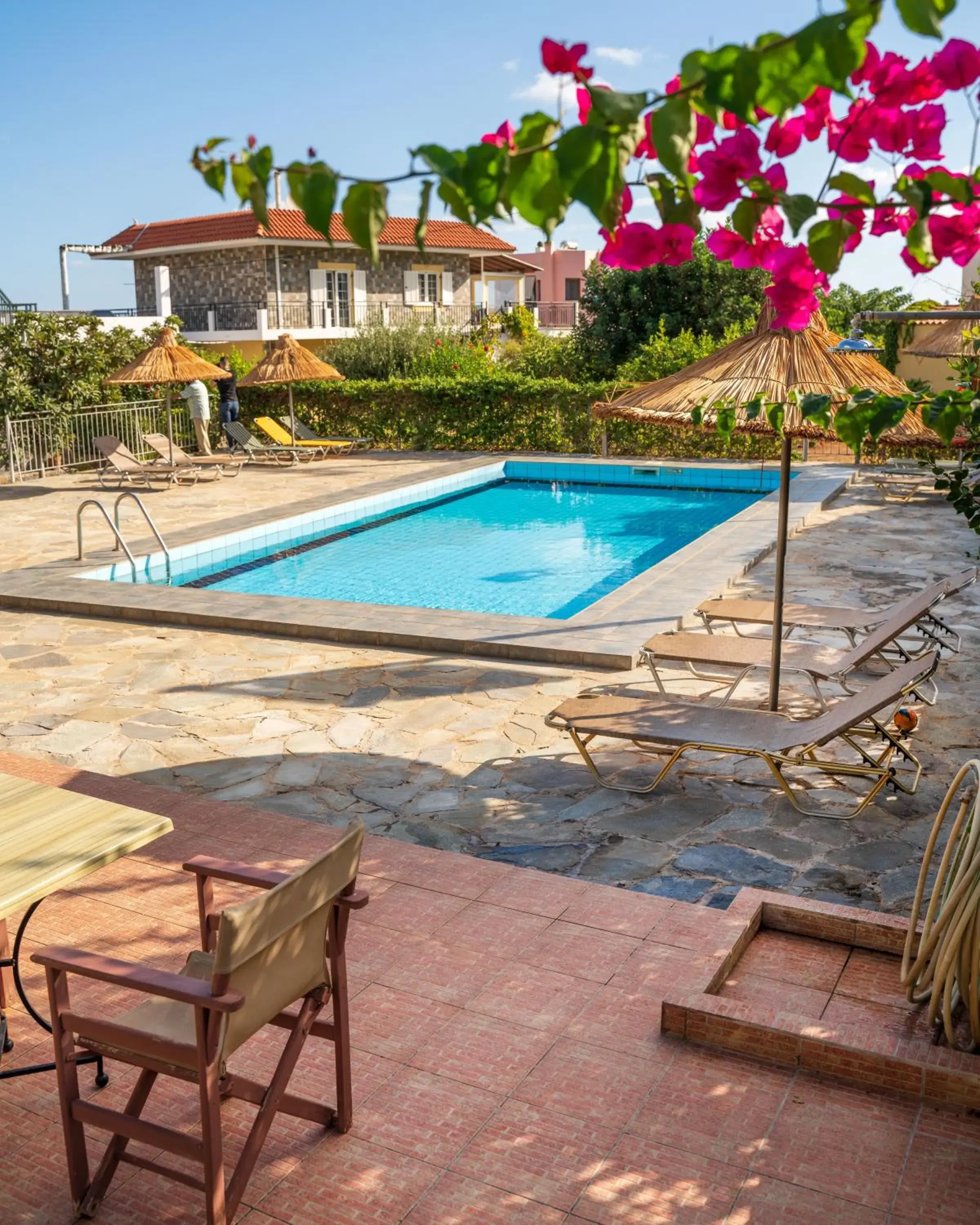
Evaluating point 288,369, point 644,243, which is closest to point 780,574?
point 644,243

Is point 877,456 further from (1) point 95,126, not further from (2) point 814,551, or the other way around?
(1) point 95,126

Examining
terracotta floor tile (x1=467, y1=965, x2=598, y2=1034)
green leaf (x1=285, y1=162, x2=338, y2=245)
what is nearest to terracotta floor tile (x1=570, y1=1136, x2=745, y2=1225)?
terracotta floor tile (x1=467, y1=965, x2=598, y2=1034)

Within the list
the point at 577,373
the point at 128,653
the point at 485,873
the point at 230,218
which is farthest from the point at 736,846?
the point at 230,218

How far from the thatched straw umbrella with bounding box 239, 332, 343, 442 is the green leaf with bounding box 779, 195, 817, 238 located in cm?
2027

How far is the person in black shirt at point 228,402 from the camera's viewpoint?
2325 cm

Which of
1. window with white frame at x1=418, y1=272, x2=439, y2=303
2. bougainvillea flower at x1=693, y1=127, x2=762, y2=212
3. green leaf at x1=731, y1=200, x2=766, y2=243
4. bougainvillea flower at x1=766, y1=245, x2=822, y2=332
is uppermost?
window with white frame at x1=418, y1=272, x2=439, y2=303

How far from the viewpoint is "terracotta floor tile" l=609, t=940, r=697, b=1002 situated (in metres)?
4.40

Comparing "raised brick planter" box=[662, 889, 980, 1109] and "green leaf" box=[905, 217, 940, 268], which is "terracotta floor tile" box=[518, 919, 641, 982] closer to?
"raised brick planter" box=[662, 889, 980, 1109]

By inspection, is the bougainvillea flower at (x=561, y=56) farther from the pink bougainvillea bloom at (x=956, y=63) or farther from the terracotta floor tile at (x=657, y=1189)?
the terracotta floor tile at (x=657, y=1189)

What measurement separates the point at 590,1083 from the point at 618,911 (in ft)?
4.05

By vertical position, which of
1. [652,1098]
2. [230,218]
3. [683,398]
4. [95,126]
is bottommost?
[652,1098]

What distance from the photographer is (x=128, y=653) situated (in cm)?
949

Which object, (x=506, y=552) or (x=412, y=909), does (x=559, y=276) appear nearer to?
(x=506, y=552)

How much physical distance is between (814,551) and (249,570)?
651 cm
